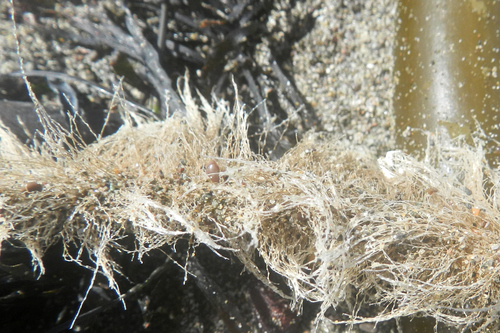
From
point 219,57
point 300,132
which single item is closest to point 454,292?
point 300,132

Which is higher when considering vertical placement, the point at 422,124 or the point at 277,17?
the point at 277,17

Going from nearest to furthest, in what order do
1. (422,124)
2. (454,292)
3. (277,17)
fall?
(454,292)
(422,124)
(277,17)

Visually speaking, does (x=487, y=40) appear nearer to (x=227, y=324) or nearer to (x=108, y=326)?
(x=227, y=324)

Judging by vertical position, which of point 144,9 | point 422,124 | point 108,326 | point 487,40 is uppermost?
point 487,40

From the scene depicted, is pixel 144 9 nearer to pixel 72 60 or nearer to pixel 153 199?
pixel 72 60

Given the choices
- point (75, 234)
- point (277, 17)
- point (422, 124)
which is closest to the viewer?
point (75, 234)

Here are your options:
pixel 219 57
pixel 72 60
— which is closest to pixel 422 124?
pixel 219 57

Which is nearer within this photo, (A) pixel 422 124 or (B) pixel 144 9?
(A) pixel 422 124
